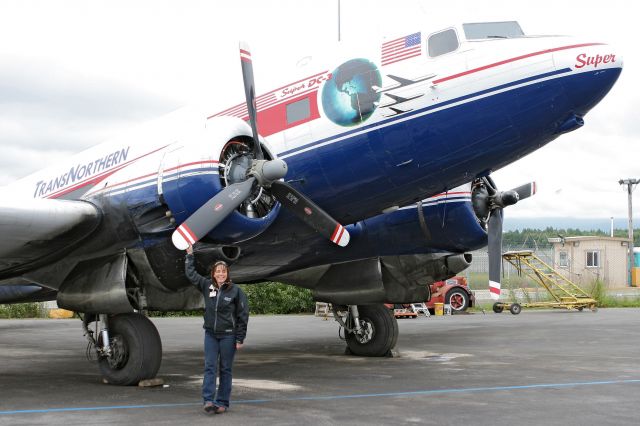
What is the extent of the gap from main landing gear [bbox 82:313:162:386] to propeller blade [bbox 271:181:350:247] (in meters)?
2.80

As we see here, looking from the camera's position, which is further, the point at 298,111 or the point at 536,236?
the point at 536,236

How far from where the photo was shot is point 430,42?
31.0ft

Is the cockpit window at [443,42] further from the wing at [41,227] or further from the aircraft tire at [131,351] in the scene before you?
the aircraft tire at [131,351]

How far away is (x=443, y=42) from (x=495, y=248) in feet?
14.7

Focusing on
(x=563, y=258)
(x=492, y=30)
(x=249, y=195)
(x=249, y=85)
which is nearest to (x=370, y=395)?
(x=249, y=195)

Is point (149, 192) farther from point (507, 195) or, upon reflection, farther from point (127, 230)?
point (507, 195)

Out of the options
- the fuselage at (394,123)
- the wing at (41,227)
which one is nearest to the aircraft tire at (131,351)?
the fuselage at (394,123)

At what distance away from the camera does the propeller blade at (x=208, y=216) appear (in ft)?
28.8

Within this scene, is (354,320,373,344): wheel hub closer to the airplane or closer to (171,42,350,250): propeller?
the airplane

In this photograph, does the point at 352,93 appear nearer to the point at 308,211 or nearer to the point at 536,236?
the point at 308,211

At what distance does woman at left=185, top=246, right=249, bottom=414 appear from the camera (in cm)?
773

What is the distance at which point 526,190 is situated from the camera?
13.3 m

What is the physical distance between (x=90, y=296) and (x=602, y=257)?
44.0 meters

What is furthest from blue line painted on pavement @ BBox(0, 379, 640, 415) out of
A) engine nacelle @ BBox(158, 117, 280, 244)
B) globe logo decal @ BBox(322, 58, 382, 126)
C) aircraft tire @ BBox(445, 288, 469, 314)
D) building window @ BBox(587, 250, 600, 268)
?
building window @ BBox(587, 250, 600, 268)
